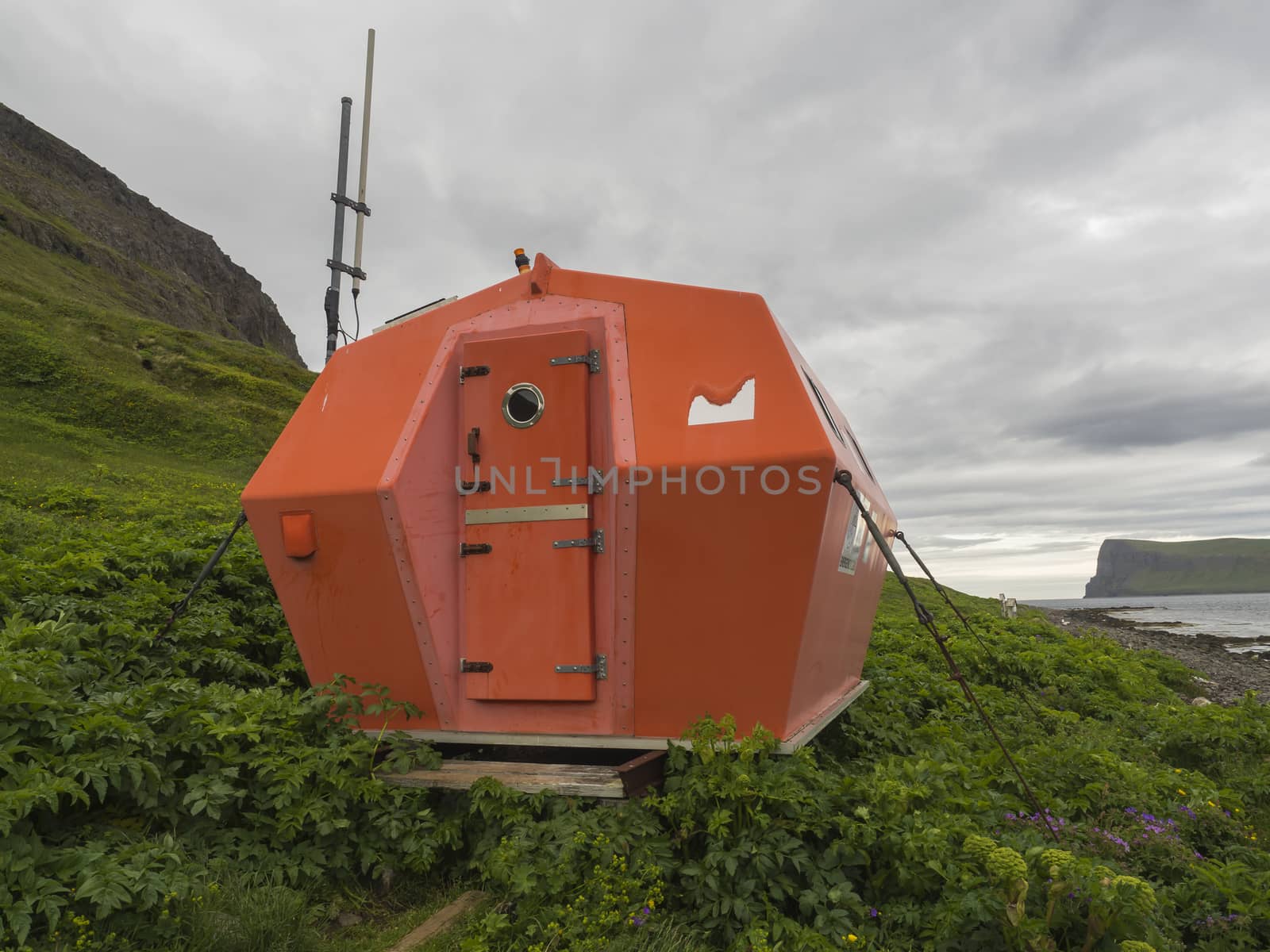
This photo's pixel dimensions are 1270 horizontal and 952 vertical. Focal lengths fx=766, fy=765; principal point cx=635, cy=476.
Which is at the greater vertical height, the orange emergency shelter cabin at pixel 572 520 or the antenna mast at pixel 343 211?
the antenna mast at pixel 343 211

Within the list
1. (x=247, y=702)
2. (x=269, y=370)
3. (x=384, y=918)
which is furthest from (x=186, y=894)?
(x=269, y=370)

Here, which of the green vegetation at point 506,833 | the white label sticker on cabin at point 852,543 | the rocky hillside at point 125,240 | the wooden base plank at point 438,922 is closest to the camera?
the green vegetation at point 506,833

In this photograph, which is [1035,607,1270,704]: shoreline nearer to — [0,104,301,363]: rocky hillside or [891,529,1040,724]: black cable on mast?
[891,529,1040,724]: black cable on mast

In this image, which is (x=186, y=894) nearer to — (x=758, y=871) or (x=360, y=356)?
(x=758, y=871)

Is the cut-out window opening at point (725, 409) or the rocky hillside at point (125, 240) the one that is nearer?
the cut-out window opening at point (725, 409)

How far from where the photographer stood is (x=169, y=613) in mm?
6020

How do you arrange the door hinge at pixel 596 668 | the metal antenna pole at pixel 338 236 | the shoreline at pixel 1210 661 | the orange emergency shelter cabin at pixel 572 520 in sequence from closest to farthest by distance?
1. the orange emergency shelter cabin at pixel 572 520
2. the door hinge at pixel 596 668
3. the metal antenna pole at pixel 338 236
4. the shoreline at pixel 1210 661

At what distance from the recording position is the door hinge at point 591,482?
4688mm

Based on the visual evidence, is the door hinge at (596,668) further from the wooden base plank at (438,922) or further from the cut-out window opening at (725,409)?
the cut-out window opening at (725,409)

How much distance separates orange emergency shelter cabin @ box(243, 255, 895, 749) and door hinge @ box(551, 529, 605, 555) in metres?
0.01

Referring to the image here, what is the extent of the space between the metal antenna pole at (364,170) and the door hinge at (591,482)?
465 cm

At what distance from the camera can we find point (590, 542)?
15.3ft

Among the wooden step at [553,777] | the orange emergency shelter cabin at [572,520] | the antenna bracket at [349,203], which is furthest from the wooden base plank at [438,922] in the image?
the antenna bracket at [349,203]

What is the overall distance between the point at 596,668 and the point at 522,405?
68.2 inches
